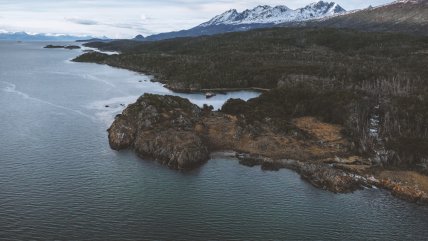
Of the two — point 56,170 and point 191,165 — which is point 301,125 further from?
point 56,170

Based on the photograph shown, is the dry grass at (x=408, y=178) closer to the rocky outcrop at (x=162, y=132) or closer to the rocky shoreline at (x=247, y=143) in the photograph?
the rocky shoreline at (x=247, y=143)

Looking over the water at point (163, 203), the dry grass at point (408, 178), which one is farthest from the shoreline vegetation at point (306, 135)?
the water at point (163, 203)

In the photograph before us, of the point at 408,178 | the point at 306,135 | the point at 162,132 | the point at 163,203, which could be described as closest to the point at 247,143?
the point at 306,135

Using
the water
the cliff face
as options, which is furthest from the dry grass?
the cliff face

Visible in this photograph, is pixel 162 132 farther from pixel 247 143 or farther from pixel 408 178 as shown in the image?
pixel 408 178

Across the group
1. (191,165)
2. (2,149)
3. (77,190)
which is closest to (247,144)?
(191,165)

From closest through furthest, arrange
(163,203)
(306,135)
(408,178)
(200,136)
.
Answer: (163,203)
(408,178)
(200,136)
(306,135)
